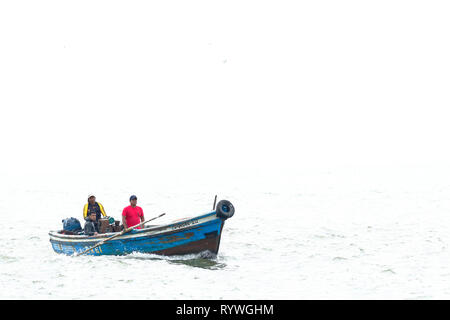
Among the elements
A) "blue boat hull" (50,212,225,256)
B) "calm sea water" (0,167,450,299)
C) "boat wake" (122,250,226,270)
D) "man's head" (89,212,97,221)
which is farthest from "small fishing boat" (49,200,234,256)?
"man's head" (89,212,97,221)

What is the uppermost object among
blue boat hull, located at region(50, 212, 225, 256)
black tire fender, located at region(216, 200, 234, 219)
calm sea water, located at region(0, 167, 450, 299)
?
black tire fender, located at region(216, 200, 234, 219)

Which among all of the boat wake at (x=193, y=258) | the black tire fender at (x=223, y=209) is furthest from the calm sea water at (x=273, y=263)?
the black tire fender at (x=223, y=209)

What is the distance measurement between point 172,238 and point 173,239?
4 cm

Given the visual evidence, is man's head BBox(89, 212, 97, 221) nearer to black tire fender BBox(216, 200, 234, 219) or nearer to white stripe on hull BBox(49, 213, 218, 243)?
white stripe on hull BBox(49, 213, 218, 243)

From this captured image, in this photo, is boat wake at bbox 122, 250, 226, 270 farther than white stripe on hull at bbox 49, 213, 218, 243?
Yes

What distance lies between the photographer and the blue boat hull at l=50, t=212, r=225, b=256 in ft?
60.8

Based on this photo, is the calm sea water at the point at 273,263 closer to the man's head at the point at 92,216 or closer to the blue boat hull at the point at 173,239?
the blue boat hull at the point at 173,239

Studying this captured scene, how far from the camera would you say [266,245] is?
83.5 feet

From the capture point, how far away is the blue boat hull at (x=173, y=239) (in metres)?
18.5

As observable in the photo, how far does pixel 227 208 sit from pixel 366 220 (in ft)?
61.4

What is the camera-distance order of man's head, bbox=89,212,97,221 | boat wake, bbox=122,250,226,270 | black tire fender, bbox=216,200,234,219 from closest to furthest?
black tire fender, bbox=216,200,234,219 → boat wake, bbox=122,250,226,270 → man's head, bbox=89,212,97,221
